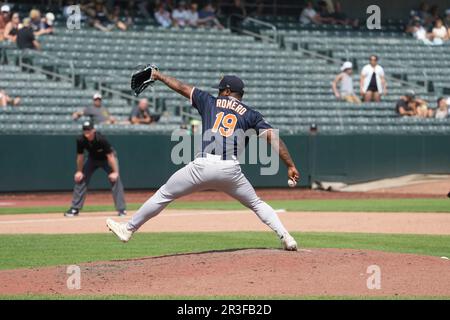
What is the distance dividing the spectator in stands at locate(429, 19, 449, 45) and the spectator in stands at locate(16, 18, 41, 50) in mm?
13064

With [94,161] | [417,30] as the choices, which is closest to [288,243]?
[94,161]

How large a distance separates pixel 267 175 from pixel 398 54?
26.6 feet

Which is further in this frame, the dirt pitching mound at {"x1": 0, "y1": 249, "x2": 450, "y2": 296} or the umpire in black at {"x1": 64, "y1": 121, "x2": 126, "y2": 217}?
the umpire in black at {"x1": 64, "y1": 121, "x2": 126, "y2": 217}

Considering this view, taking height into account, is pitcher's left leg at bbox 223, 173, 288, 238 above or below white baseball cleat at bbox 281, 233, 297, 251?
above

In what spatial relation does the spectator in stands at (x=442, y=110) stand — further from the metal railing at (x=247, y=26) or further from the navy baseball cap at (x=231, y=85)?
the navy baseball cap at (x=231, y=85)

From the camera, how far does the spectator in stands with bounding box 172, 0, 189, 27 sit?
2933 cm

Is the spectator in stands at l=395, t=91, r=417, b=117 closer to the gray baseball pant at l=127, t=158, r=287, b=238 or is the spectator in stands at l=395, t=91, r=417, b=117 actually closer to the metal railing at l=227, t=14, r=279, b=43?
the metal railing at l=227, t=14, r=279, b=43

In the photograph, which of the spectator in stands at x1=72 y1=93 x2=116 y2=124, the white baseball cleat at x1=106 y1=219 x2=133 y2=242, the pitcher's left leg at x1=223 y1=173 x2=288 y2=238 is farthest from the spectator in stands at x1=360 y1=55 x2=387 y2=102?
the white baseball cleat at x1=106 y1=219 x2=133 y2=242

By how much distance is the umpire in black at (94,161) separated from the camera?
677 inches

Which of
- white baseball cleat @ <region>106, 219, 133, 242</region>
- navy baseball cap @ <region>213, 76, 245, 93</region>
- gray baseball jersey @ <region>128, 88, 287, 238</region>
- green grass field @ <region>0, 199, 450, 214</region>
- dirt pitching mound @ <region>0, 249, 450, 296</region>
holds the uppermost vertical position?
navy baseball cap @ <region>213, 76, 245, 93</region>

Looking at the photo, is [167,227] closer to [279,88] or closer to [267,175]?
[267,175]

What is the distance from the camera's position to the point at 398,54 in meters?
31.2

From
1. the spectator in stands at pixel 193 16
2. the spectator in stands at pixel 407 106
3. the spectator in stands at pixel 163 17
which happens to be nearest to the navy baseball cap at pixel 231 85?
the spectator in stands at pixel 407 106
